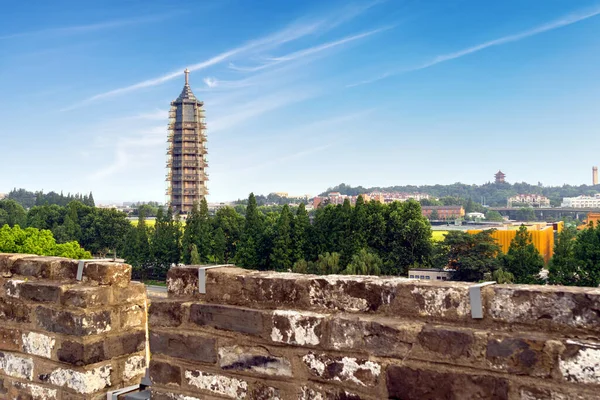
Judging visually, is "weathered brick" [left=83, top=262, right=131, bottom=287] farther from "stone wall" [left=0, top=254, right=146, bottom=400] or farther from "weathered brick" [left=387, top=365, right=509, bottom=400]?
"weathered brick" [left=387, top=365, right=509, bottom=400]

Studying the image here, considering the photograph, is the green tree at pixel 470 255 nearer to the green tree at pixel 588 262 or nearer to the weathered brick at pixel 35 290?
the green tree at pixel 588 262

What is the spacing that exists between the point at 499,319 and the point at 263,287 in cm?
143

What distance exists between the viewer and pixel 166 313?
412 cm

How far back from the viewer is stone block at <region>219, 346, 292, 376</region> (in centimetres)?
367

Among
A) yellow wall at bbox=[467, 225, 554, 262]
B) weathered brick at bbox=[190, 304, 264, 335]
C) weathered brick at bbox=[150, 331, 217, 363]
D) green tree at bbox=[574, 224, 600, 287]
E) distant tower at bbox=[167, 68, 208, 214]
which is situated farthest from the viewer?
distant tower at bbox=[167, 68, 208, 214]

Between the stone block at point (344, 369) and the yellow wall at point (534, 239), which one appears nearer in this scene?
the stone block at point (344, 369)

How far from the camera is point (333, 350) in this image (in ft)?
11.4

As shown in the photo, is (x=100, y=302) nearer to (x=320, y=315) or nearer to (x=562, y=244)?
(x=320, y=315)

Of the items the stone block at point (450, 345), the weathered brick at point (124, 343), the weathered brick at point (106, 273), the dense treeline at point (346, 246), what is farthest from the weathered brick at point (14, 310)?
the dense treeline at point (346, 246)

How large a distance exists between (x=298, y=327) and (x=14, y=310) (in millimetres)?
3143

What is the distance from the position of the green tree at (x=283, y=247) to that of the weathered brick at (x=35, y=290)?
56.1 m

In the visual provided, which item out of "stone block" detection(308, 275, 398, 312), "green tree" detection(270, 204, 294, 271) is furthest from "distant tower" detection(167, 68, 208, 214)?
"stone block" detection(308, 275, 398, 312)

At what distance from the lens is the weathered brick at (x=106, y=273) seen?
16.9ft

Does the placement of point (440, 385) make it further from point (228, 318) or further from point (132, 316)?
point (132, 316)
